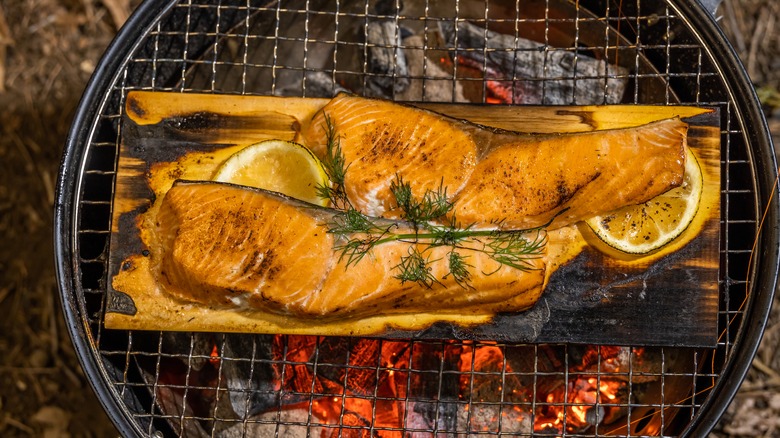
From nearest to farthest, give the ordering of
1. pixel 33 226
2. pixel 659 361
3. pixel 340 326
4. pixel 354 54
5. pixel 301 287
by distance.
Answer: pixel 301 287 < pixel 340 326 < pixel 659 361 < pixel 354 54 < pixel 33 226

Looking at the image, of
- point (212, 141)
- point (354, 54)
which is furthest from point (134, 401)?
point (354, 54)

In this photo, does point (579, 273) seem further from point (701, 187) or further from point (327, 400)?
point (327, 400)

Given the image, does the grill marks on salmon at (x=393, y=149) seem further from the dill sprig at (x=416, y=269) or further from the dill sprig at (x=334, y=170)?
the dill sprig at (x=416, y=269)

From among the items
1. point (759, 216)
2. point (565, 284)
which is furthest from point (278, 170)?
point (759, 216)

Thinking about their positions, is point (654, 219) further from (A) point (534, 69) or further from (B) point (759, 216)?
(A) point (534, 69)

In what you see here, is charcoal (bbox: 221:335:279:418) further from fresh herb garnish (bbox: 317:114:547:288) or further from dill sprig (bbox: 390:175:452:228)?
dill sprig (bbox: 390:175:452:228)

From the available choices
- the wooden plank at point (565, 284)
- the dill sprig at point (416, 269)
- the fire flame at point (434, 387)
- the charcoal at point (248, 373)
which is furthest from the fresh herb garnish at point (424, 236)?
the charcoal at point (248, 373)
